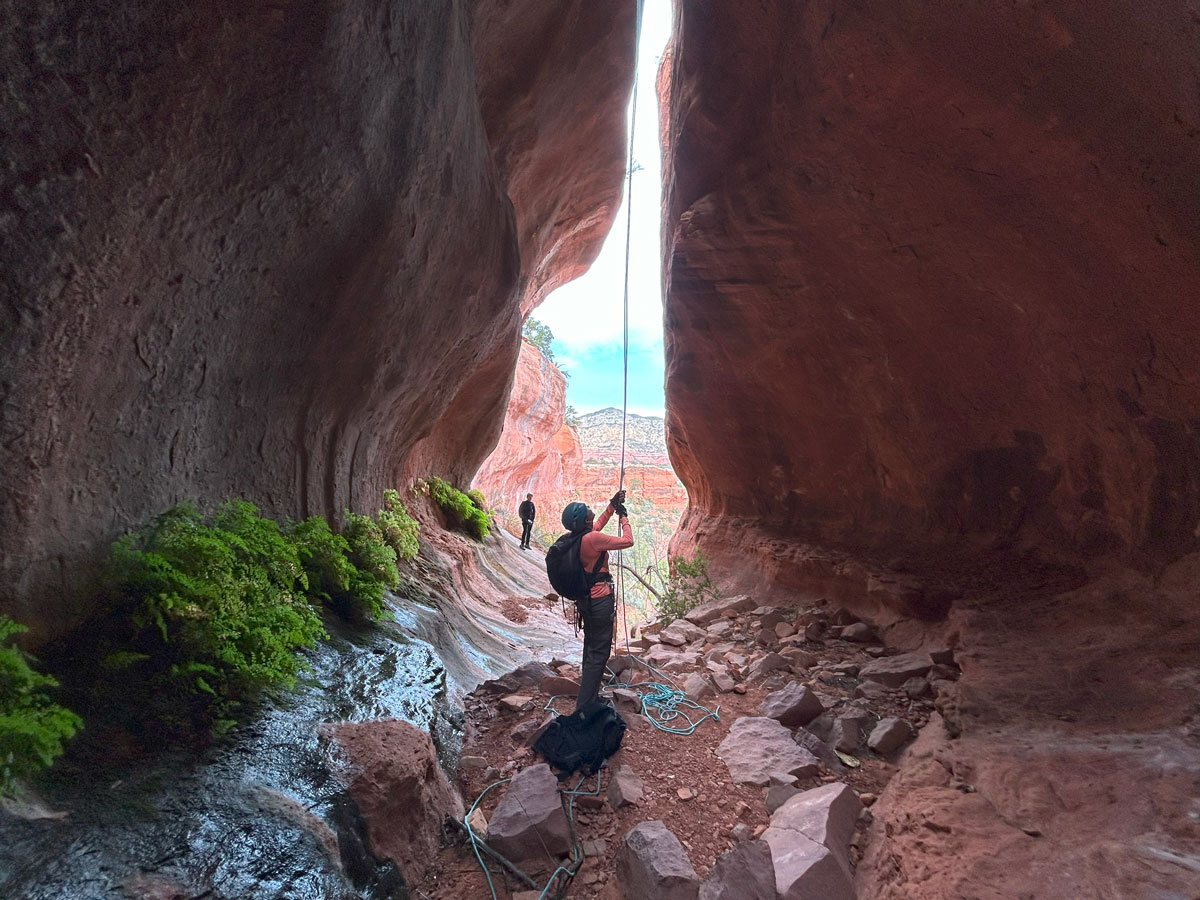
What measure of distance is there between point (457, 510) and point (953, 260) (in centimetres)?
970

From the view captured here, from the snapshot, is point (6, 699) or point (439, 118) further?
point (439, 118)

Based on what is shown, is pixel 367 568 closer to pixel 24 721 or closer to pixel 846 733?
pixel 24 721

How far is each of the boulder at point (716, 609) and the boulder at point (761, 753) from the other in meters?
Result: 3.49

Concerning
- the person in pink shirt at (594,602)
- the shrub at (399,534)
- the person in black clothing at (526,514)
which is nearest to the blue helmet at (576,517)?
the person in pink shirt at (594,602)

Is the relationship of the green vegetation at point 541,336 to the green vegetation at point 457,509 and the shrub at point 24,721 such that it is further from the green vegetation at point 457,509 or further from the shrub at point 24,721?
the shrub at point 24,721

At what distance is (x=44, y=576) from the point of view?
2.52 metres

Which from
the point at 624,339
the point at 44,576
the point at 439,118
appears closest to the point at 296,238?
the point at 439,118

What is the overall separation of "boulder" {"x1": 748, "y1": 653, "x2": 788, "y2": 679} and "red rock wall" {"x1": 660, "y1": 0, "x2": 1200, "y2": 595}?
94.5 inches

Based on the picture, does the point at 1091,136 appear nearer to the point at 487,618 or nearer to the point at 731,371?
the point at 731,371

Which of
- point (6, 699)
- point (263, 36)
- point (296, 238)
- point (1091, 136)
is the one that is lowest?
Answer: point (6, 699)

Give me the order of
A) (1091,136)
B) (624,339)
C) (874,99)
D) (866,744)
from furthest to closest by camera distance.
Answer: (624,339)
(874,99)
(866,744)
(1091,136)

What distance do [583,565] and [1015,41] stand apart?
14.9 ft

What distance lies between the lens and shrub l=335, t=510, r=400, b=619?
4.60 meters

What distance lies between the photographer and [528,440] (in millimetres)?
32219
